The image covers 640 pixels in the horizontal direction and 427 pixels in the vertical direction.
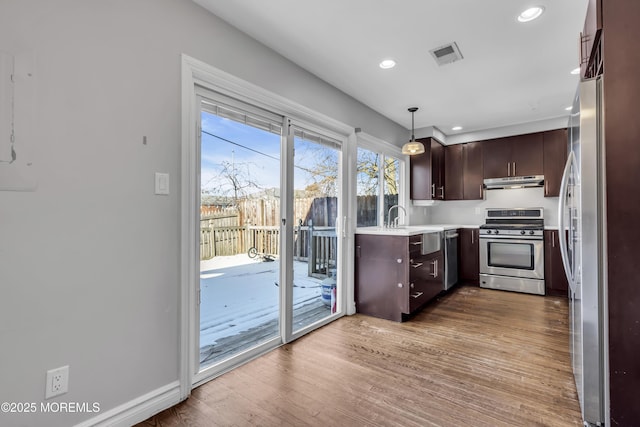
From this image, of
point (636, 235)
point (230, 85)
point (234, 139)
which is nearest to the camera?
point (636, 235)

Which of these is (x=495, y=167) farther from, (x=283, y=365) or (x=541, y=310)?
(x=283, y=365)

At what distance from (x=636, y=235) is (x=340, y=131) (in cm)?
255

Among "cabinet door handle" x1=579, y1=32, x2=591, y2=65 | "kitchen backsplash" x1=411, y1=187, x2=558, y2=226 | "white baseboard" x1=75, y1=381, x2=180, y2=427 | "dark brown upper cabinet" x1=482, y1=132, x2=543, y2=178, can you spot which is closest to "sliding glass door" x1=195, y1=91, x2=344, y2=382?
"white baseboard" x1=75, y1=381, x2=180, y2=427

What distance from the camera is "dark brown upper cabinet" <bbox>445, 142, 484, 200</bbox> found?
16.6 ft

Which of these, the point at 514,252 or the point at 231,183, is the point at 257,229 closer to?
the point at 231,183

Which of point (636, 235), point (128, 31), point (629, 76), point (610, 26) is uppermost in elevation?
point (128, 31)

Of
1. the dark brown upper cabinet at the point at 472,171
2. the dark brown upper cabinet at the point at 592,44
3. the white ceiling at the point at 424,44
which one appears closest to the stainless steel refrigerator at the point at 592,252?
the dark brown upper cabinet at the point at 592,44

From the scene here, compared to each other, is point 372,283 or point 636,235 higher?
point 636,235

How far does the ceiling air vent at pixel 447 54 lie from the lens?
8.23ft

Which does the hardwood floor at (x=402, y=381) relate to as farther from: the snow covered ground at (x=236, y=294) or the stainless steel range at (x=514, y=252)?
the stainless steel range at (x=514, y=252)

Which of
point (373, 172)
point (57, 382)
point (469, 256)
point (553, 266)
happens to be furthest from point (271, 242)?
point (553, 266)

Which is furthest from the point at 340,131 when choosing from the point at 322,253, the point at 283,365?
the point at 283,365

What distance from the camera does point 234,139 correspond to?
2373 millimetres

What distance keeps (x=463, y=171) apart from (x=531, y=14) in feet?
10.9
